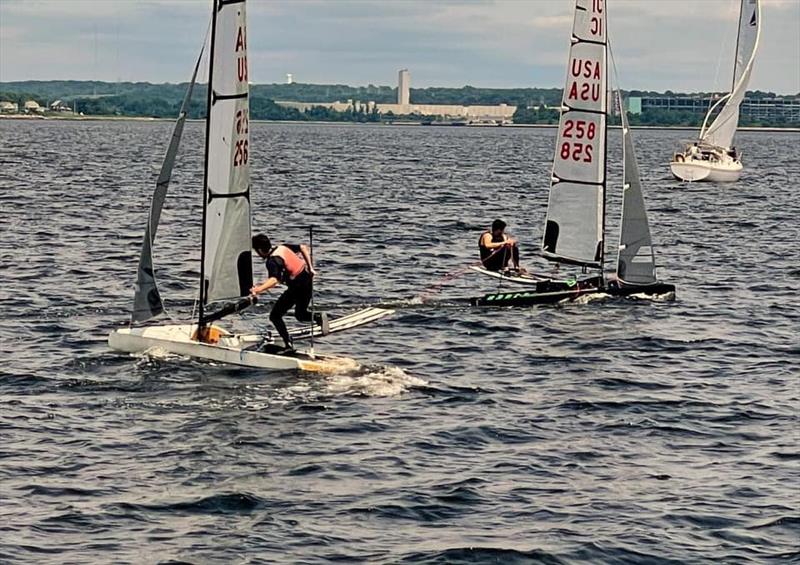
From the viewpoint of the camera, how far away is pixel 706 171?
3260 inches

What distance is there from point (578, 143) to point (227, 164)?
11.7 meters

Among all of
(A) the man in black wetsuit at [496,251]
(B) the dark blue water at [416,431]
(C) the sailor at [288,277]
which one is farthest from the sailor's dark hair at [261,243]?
(A) the man in black wetsuit at [496,251]

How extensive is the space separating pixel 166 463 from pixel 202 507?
174 cm

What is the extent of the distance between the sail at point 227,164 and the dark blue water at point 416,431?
64.2 inches

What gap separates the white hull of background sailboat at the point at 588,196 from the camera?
31797 millimetres

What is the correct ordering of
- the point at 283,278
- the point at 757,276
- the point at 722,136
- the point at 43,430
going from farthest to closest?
the point at 722,136 < the point at 757,276 < the point at 283,278 < the point at 43,430

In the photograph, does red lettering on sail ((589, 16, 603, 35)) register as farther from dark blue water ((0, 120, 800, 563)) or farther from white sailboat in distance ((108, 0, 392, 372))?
white sailboat in distance ((108, 0, 392, 372))

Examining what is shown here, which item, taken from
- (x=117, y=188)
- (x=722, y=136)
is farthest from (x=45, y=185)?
(x=722, y=136)

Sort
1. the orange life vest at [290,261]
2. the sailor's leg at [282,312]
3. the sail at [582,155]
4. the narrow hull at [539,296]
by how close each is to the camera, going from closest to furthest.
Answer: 1. the orange life vest at [290,261]
2. the sailor's leg at [282,312]
3. the narrow hull at [539,296]
4. the sail at [582,155]

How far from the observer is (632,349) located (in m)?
27.1

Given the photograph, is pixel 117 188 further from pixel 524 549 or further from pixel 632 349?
pixel 524 549

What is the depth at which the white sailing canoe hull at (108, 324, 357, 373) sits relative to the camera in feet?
76.2

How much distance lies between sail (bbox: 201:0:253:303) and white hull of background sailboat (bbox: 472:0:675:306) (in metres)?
8.45

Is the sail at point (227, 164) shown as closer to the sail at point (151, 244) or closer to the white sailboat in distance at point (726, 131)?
the sail at point (151, 244)
